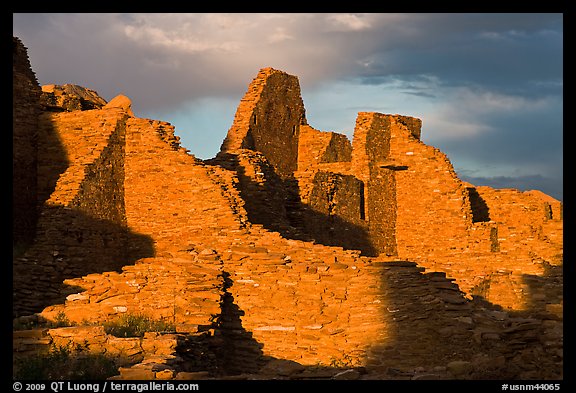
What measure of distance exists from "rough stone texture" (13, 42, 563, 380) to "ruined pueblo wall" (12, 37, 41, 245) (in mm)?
347

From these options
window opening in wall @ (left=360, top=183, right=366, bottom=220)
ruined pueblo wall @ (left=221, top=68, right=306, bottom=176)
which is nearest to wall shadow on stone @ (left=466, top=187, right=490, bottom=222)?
window opening in wall @ (left=360, top=183, right=366, bottom=220)

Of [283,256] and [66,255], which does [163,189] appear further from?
[283,256]

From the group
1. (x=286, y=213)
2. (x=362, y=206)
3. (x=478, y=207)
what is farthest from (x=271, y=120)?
(x=478, y=207)

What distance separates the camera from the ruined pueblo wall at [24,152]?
2641 centimetres

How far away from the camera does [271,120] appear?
36.2 metres

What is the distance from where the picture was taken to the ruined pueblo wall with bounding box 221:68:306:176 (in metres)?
34.0

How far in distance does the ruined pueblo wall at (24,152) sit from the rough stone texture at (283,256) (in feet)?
1.14

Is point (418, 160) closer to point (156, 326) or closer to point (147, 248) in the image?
point (147, 248)

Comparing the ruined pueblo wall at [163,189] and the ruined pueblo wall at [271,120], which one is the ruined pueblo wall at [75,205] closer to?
the ruined pueblo wall at [163,189]

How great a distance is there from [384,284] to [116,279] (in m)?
6.34

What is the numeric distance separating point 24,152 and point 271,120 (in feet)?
39.1

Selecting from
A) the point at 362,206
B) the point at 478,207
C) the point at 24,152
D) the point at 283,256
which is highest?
the point at 24,152
